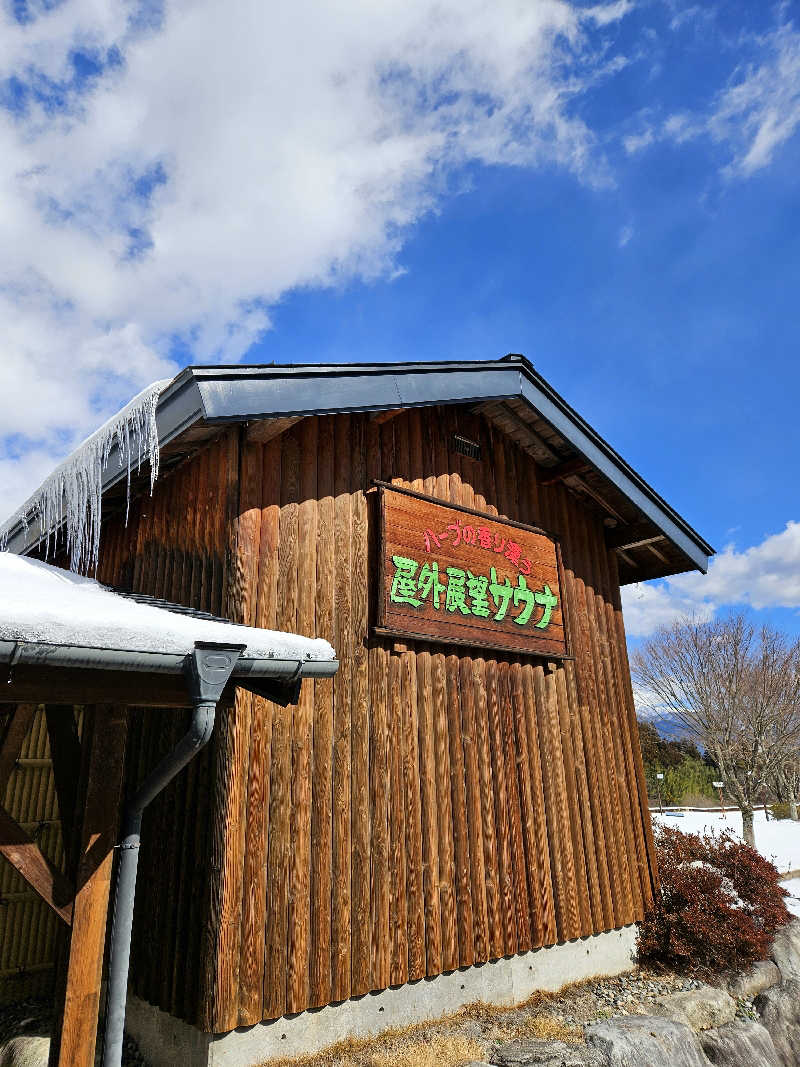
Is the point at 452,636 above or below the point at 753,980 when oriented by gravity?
above

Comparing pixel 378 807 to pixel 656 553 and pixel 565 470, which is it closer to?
pixel 565 470

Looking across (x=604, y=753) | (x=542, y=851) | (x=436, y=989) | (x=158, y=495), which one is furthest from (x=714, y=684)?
(x=158, y=495)

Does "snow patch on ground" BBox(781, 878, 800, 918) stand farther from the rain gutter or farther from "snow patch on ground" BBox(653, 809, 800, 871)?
the rain gutter

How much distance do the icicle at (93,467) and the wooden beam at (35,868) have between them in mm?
2484

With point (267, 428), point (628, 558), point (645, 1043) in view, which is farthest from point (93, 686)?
point (628, 558)

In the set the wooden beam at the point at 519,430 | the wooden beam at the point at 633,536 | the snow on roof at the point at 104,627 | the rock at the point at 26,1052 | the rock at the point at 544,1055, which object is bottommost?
the rock at the point at 544,1055

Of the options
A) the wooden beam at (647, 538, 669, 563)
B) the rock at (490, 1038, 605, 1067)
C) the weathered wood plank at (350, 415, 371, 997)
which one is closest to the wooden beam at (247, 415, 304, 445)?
the weathered wood plank at (350, 415, 371, 997)

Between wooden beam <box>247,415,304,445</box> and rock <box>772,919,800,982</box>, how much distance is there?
26.8 feet

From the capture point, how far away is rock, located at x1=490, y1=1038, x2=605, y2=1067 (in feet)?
16.6

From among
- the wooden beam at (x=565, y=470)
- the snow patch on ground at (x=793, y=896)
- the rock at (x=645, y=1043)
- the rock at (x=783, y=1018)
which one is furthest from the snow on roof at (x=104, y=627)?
the snow patch on ground at (x=793, y=896)

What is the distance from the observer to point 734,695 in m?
22.8

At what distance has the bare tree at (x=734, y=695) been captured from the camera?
22.3 metres

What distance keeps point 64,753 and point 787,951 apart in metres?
8.68

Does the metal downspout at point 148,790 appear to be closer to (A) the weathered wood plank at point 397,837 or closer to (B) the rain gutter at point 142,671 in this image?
(B) the rain gutter at point 142,671
